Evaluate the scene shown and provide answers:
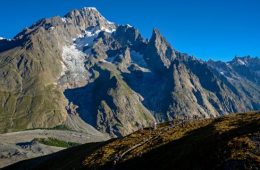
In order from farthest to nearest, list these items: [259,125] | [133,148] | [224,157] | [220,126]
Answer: [133,148] → [220,126] → [259,125] → [224,157]

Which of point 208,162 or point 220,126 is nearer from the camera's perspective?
point 208,162

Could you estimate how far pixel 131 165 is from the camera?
6812cm

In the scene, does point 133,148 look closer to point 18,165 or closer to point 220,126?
point 220,126

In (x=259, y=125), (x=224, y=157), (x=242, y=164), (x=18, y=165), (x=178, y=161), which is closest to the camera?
(x=242, y=164)

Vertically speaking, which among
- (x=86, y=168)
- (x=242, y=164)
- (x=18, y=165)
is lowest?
(x=242, y=164)

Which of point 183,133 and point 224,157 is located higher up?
point 183,133

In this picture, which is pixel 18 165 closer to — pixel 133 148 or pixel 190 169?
pixel 133 148

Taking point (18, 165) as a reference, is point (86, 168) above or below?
below

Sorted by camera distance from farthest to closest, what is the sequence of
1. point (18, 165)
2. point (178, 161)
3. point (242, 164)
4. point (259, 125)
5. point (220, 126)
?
1. point (18, 165)
2. point (220, 126)
3. point (259, 125)
4. point (178, 161)
5. point (242, 164)

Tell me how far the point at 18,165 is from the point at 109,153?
85137 millimetres

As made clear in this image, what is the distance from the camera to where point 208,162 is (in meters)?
54.2

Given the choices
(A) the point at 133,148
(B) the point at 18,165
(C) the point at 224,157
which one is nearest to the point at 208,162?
(C) the point at 224,157

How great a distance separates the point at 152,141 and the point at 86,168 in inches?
576

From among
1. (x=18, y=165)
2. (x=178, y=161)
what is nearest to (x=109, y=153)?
(x=178, y=161)
